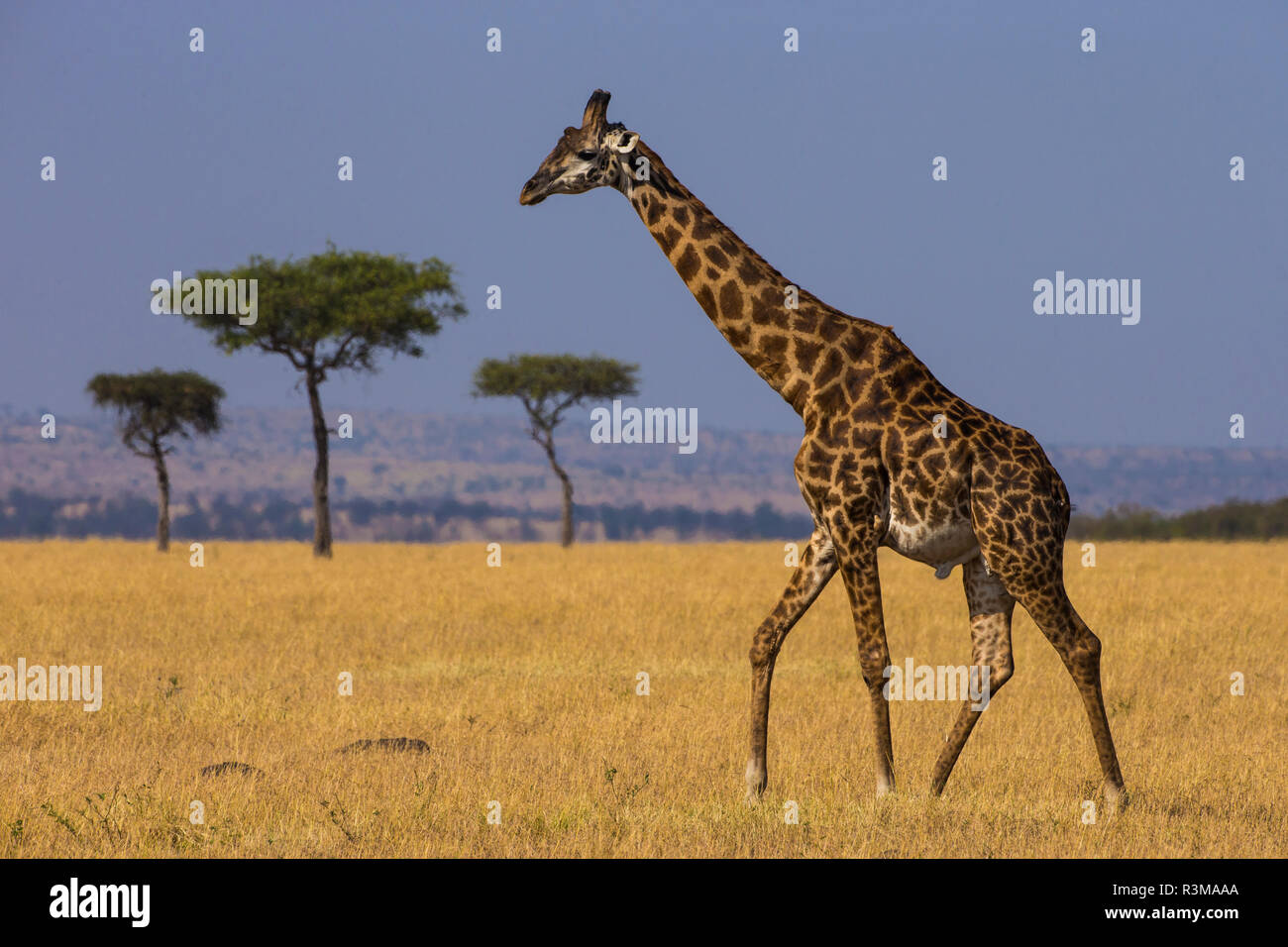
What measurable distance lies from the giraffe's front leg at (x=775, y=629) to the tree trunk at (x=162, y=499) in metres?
41.0

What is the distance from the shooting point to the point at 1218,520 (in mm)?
63500

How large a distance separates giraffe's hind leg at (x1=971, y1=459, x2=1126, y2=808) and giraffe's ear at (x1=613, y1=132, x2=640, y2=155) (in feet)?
12.1

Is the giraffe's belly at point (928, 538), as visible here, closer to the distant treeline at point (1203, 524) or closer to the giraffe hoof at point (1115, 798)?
the giraffe hoof at point (1115, 798)

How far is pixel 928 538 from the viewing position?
9.72 metres

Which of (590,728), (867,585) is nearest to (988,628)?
(867,585)

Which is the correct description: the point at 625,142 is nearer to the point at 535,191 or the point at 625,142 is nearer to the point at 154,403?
the point at 535,191

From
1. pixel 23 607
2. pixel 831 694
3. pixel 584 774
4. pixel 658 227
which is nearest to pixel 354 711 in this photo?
pixel 584 774

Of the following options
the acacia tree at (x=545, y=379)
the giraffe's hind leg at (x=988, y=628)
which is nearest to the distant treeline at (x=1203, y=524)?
the acacia tree at (x=545, y=379)

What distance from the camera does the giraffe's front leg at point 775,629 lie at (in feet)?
32.9

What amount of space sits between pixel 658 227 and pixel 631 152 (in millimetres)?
631

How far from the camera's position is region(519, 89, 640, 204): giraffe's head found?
33.4ft

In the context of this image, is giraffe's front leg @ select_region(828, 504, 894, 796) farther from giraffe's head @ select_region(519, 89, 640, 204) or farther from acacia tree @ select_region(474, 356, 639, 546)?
acacia tree @ select_region(474, 356, 639, 546)

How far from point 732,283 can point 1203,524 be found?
197 feet
